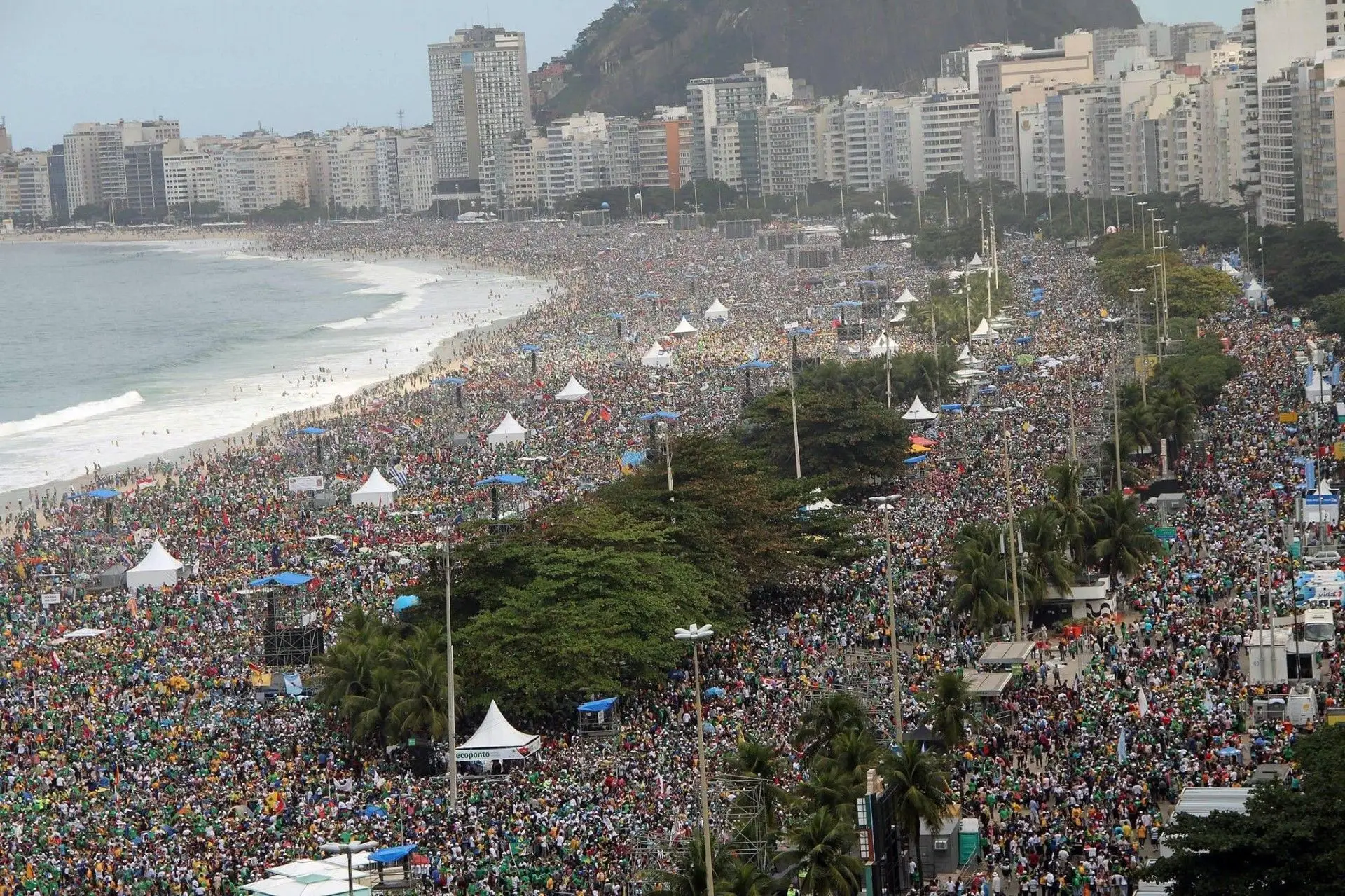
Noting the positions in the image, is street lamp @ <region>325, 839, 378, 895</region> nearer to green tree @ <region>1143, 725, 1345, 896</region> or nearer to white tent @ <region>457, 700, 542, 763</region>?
white tent @ <region>457, 700, 542, 763</region>

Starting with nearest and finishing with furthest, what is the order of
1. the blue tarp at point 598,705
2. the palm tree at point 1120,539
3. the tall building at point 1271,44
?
the blue tarp at point 598,705
the palm tree at point 1120,539
the tall building at point 1271,44

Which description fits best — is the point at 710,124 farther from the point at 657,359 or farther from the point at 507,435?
the point at 507,435

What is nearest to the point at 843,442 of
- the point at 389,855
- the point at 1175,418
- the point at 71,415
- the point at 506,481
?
the point at 1175,418

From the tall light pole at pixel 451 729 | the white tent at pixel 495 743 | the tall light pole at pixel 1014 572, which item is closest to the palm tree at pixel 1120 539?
the tall light pole at pixel 1014 572

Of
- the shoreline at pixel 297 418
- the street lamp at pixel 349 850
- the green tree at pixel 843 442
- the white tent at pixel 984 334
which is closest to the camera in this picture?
the street lamp at pixel 349 850

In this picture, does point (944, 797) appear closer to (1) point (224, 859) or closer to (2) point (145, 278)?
(1) point (224, 859)

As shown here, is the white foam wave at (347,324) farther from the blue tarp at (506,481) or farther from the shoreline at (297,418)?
the blue tarp at (506,481)

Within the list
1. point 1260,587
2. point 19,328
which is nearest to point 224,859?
point 1260,587
